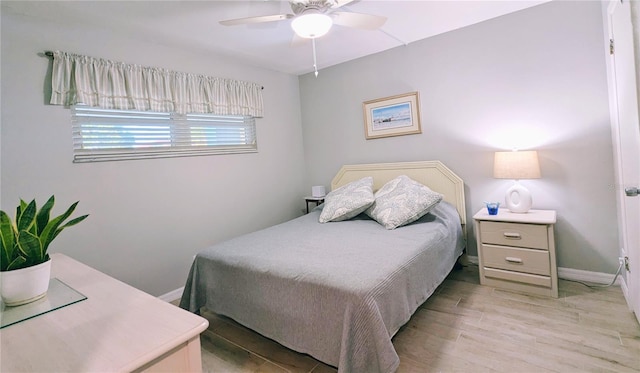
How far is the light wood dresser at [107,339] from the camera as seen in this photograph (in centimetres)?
72

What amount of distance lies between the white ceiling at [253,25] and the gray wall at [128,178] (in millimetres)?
164

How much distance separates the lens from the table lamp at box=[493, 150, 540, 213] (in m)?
2.49

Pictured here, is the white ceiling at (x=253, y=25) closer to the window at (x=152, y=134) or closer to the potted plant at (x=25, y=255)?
the window at (x=152, y=134)

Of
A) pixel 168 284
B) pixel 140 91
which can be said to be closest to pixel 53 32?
pixel 140 91

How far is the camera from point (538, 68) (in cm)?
266

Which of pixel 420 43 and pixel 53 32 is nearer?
pixel 53 32

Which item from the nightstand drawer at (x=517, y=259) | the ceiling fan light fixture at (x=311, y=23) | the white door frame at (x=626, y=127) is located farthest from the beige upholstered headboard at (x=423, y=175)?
the ceiling fan light fixture at (x=311, y=23)

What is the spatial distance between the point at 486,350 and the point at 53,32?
3728 millimetres

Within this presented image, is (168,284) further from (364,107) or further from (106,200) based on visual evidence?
(364,107)

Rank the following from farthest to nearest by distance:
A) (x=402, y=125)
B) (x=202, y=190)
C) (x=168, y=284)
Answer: (x=402, y=125) < (x=202, y=190) < (x=168, y=284)

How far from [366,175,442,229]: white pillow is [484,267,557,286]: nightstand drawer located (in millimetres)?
749

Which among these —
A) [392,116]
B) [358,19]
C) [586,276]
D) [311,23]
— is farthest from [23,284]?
[586,276]

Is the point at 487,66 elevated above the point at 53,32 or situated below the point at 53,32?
below

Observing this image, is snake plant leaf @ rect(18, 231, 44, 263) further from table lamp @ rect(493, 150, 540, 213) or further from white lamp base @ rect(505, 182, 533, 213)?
white lamp base @ rect(505, 182, 533, 213)
